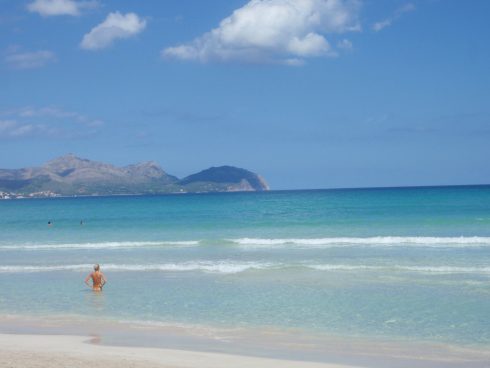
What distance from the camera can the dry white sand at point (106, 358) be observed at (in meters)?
11.1

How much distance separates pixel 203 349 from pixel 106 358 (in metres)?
2.07

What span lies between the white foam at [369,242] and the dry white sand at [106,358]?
66.7 feet

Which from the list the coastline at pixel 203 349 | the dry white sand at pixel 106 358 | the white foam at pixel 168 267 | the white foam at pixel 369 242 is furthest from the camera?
the white foam at pixel 369 242

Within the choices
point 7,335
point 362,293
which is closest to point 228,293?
point 362,293

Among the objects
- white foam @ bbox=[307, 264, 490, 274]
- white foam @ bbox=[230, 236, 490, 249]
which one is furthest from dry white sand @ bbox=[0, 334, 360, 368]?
white foam @ bbox=[230, 236, 490, 249]

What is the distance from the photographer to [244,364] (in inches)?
441

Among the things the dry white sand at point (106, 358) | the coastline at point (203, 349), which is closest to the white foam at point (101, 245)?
the coastline at point (203, 349)

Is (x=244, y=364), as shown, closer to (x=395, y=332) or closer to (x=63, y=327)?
(x=395, y=332)

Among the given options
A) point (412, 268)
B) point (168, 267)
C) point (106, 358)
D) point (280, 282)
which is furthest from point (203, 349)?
point (168, 267)

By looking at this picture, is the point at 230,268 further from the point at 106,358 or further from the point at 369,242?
the point at 106,358

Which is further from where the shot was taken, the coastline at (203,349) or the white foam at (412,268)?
the white foam at (412,268)

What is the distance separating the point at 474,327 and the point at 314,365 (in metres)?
4.82

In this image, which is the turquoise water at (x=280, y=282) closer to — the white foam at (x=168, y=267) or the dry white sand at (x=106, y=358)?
the white foam at (x=168, y=267)

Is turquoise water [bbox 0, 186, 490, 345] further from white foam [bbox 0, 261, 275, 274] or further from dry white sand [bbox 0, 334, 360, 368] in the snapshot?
dry white sand [bbox 0, 334, 360, 368]
